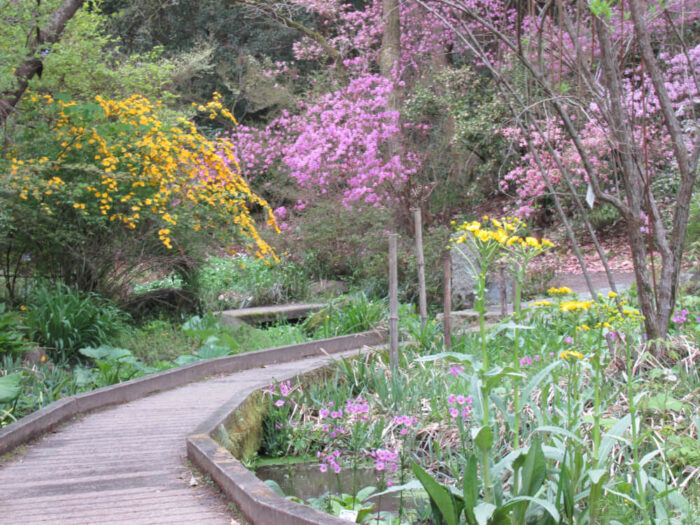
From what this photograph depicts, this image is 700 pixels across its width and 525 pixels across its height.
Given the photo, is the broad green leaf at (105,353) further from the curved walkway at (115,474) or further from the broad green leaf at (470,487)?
the broad green leaf at (470,487)

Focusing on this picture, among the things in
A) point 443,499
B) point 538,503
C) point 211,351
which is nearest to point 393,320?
point 211,351

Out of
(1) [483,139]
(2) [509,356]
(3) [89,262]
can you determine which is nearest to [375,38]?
(1) [483,139]

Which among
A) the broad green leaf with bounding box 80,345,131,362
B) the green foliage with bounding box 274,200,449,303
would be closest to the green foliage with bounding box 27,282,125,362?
the broad green leaf with bounding box 80,345,131,362

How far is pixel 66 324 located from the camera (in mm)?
7207

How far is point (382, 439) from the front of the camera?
5.15 meters

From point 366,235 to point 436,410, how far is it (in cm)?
787

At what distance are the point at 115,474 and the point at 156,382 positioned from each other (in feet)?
7.86

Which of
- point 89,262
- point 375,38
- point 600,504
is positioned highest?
point 375,38

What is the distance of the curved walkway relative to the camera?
3.33m

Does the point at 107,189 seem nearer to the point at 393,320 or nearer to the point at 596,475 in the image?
the point at 393,320

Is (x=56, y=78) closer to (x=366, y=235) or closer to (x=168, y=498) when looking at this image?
(x=366, y=235)

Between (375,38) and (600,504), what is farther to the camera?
(375,38)

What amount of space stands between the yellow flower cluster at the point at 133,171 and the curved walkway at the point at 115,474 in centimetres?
309

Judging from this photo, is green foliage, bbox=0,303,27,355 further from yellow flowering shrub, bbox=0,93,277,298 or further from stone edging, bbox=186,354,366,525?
stone edging, bbox=186,354,366,525
